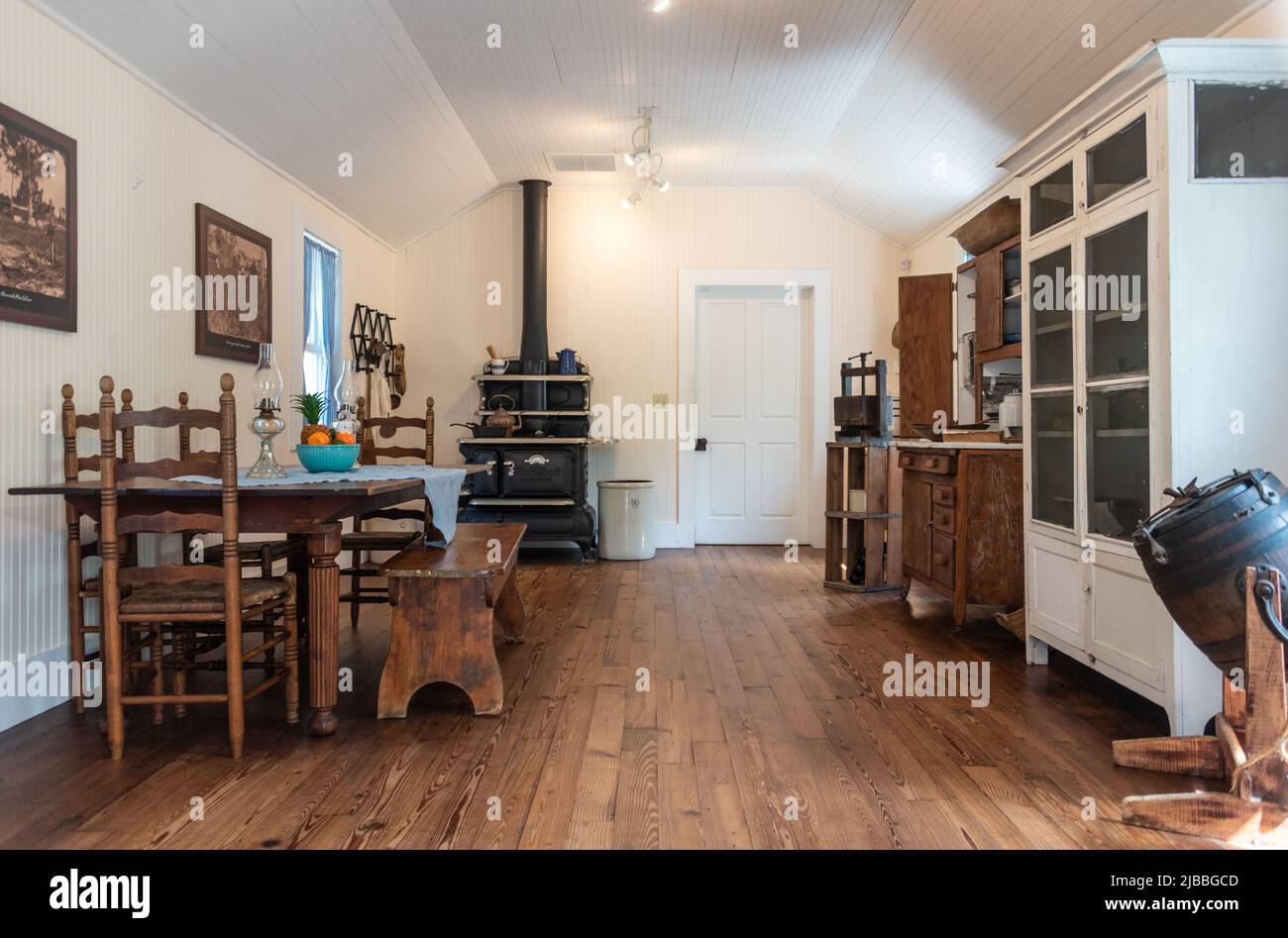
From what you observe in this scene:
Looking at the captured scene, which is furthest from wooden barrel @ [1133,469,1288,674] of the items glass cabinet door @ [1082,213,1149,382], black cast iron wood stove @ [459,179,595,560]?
black cast iron wood stove @ [459,179,595,560]

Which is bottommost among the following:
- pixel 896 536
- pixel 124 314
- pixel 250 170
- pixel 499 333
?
pixel 896 536

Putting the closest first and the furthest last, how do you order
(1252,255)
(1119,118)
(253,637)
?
(1252,255), (1119,118), (253,637)

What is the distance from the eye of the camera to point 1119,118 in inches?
108

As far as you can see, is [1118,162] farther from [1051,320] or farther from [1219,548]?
[1219,548]

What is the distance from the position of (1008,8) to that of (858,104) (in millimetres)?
1661

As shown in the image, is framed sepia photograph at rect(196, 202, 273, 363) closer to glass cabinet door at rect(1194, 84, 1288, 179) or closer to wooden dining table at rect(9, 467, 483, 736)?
wooden dining table at rect(9, 467, 483, 736)

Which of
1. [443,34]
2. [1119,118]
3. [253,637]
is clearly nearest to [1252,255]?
[1119,118]

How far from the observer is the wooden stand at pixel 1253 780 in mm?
1940

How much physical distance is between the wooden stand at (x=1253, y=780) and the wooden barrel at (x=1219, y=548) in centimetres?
6

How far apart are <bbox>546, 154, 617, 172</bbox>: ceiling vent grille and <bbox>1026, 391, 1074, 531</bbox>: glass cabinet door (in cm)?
412

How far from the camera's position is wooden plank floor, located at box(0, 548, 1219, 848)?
1.99 meters

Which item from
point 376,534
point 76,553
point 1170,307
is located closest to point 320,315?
point 376,534

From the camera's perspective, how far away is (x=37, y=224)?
283 cm
